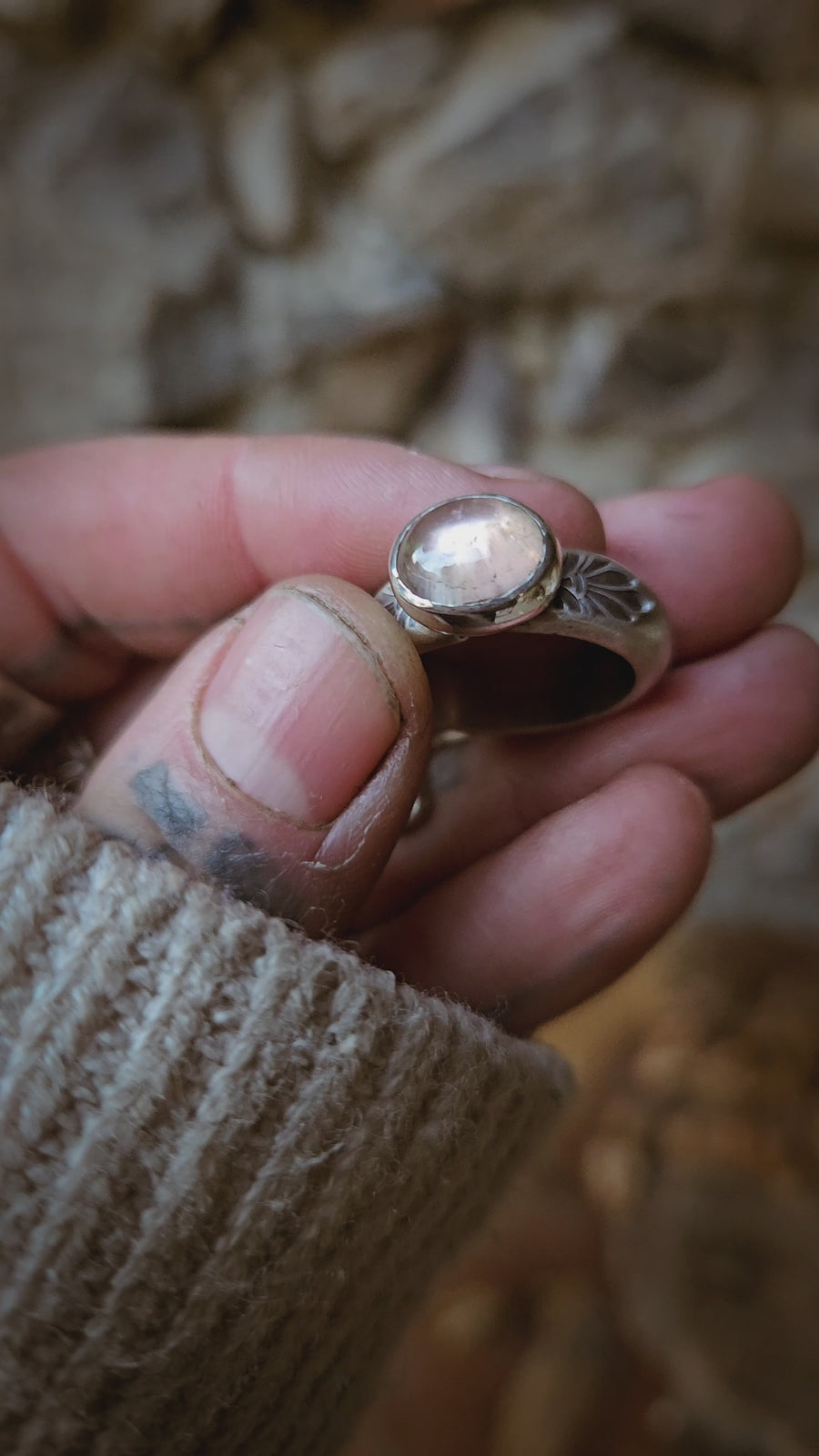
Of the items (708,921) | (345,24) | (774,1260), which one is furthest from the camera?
(708,921)

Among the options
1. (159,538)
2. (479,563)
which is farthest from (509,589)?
(159,538)

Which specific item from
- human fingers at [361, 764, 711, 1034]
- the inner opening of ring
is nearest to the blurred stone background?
the inner opening of ring

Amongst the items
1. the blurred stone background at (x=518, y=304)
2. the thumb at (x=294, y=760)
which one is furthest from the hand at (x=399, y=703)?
the blurred stone background at (x=518, y=304)

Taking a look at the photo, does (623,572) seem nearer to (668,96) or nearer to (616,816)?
(616,816)

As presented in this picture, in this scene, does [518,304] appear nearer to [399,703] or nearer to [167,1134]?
[399,703]

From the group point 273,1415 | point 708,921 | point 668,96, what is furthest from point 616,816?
point 708,921

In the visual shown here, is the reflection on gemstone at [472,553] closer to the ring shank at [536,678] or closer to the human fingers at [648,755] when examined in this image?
the ring shank at [536,678]

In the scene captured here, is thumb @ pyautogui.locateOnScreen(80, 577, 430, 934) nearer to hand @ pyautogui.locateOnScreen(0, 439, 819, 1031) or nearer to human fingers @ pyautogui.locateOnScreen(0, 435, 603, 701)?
hand @ pyautogui.locateOnScreen(0, 439, 819, 1031)
